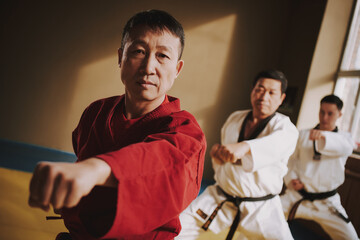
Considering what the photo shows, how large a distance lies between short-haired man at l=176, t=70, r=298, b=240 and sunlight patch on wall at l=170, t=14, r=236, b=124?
2706 millimetres

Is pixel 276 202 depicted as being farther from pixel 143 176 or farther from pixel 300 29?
pixel 300 29

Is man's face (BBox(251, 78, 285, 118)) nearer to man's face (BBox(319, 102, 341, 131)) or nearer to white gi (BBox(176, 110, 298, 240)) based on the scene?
white gi (BBox(176, 110, 298, 240))

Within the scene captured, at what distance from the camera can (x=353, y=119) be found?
3176 millimetres

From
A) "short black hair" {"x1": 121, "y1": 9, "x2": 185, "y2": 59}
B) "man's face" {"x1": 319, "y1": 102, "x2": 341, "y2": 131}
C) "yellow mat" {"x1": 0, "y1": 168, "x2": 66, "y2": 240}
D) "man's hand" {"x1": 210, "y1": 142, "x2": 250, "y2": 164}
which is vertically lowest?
"yellow mat" {"x1": 0, "y1": 168, "x2": 66, "y2": 240}

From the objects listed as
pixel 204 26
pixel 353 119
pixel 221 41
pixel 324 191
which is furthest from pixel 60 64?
pixel 353 119

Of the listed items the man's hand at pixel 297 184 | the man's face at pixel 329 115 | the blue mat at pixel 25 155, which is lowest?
the blue mat at pixel 25 155

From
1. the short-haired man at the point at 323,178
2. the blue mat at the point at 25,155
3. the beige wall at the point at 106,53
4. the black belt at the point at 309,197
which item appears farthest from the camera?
the beige wall at the point at 106,53

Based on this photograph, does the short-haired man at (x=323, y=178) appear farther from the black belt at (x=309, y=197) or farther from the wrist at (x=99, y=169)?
the wrist at (x=99, y=169)

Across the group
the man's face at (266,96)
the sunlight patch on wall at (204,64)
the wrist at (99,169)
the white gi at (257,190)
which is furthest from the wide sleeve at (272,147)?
the sunlight patch on wall at (204,64)

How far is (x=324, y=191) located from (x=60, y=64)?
4.71 m

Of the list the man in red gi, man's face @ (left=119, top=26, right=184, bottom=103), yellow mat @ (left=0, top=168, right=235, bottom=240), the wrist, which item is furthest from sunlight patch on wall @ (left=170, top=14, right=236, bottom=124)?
the wrist

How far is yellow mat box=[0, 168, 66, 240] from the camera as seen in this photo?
1.17 metres

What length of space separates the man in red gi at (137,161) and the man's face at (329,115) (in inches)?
97.0

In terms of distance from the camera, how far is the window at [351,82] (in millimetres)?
3178
